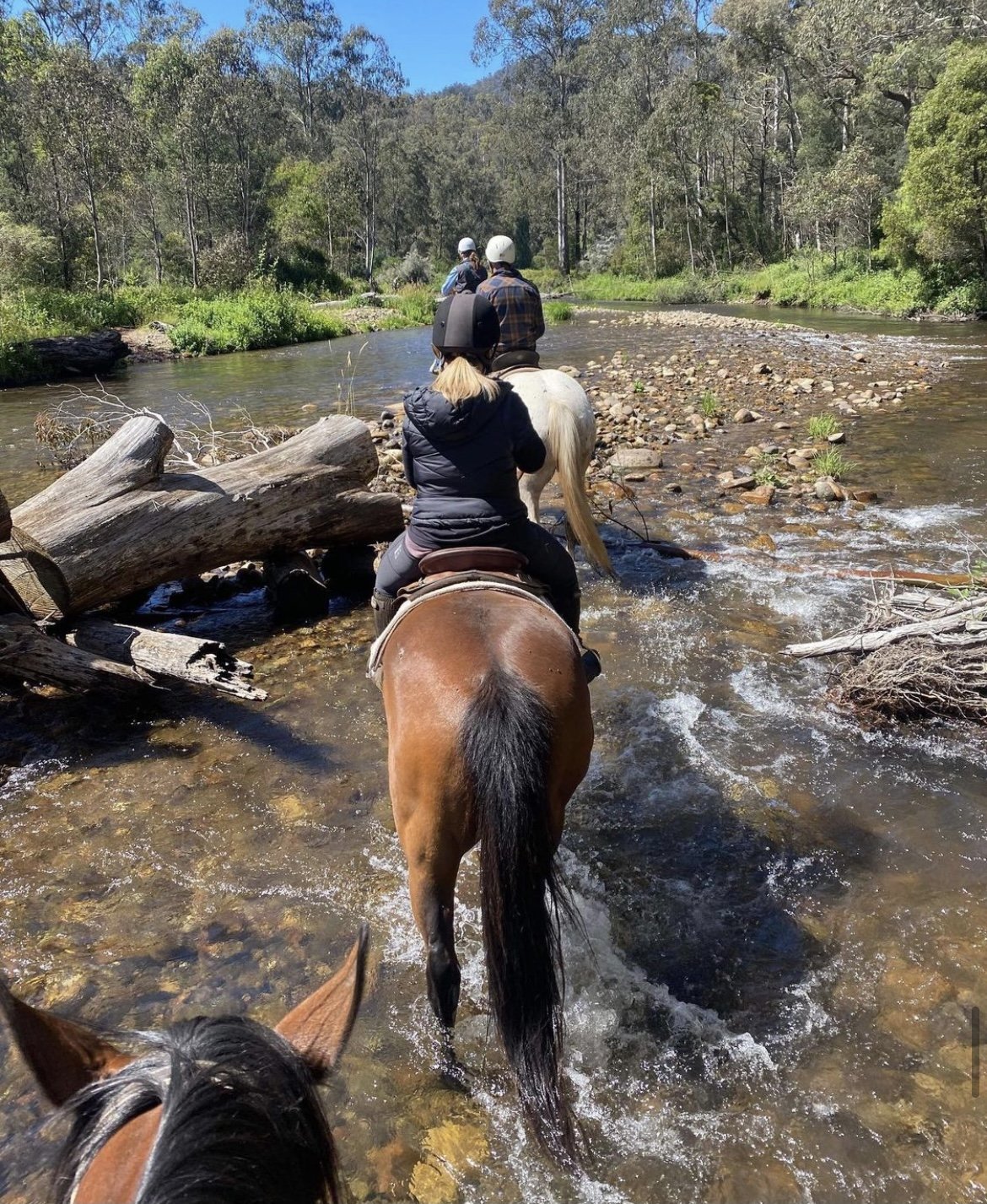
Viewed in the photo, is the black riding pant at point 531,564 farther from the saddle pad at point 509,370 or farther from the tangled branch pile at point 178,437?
the tangled branch pile at point 178,437

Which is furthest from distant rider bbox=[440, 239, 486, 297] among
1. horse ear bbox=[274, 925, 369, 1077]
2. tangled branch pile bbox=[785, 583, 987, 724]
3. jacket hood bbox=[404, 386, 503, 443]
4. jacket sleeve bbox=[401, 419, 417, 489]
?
horse ear bbox=[274, 925, 369, 1077]

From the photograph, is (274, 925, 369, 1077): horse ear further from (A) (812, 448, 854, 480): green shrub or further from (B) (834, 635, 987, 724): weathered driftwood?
(A) (812, 448, 854, 480): green shrub

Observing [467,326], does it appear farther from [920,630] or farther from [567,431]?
[920,630]

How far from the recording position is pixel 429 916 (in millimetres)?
2689

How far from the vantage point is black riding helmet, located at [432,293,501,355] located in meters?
3.60

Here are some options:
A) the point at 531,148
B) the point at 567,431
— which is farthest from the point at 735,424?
the point at 531,148

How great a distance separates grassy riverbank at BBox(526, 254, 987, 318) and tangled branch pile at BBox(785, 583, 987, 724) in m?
26.3

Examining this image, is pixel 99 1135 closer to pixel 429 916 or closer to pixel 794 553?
pixel 429 916

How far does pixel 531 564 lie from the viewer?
3877 millimetres

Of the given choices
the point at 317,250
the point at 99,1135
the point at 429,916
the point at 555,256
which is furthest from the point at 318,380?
the point at 555,256

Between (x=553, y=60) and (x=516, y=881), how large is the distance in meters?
71.9

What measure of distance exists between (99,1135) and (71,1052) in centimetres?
25

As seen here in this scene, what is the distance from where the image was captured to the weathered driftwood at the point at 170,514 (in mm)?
5590

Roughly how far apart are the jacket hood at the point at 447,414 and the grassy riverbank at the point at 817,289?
28.6m
